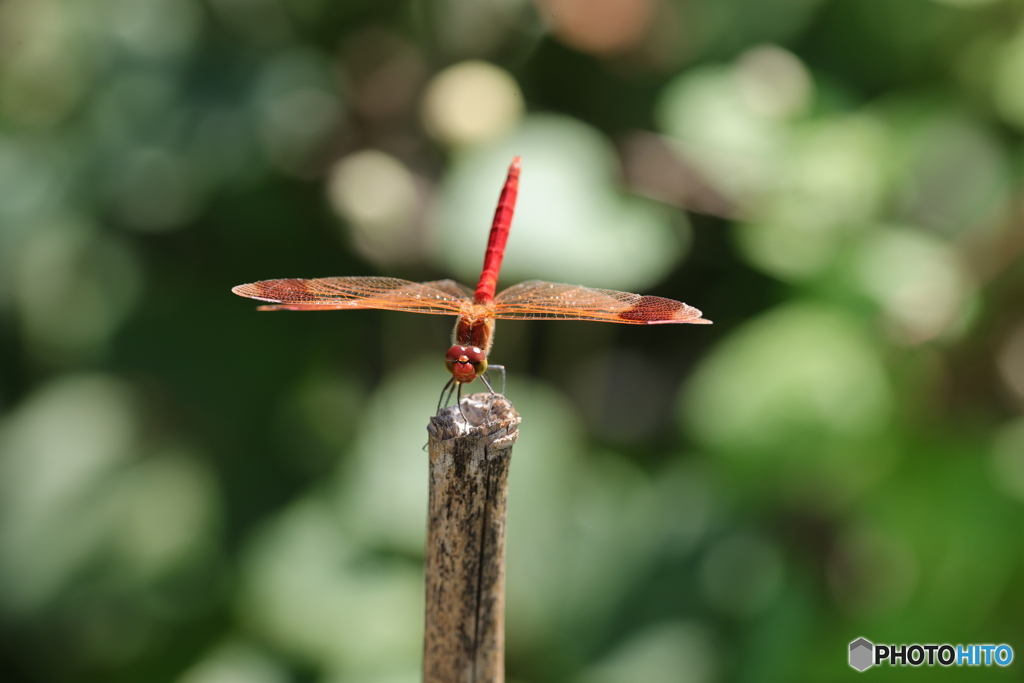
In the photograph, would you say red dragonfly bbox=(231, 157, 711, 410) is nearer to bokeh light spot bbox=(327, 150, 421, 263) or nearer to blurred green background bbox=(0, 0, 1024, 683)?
blurred green background bbox=(0, 0, 1024, 683)

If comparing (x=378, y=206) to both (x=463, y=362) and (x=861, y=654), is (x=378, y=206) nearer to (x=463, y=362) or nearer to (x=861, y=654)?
(x=463, y=362)

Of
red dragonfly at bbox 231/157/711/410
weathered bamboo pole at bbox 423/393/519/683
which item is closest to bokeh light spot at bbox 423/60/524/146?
red dragonfly at bbox 231/157/711/410

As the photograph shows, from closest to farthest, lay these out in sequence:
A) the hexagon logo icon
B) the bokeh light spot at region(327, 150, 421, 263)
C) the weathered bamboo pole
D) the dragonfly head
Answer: the weathered bamboo pole < the dragonfly head < the hexagon logo icon < the bokeh light spot at region(327, 150, 421, 263)

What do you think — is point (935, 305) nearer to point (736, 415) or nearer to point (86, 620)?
point (736, 415)

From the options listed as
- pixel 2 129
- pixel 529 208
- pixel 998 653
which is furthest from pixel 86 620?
pixel 998 653

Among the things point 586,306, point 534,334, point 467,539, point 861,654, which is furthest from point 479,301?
point 861,654

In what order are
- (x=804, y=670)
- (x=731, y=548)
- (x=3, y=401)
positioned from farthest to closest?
(x=3, y=401) → (x=731, y=548) → (x=804, y=670)

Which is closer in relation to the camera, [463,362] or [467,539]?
[467,539]
